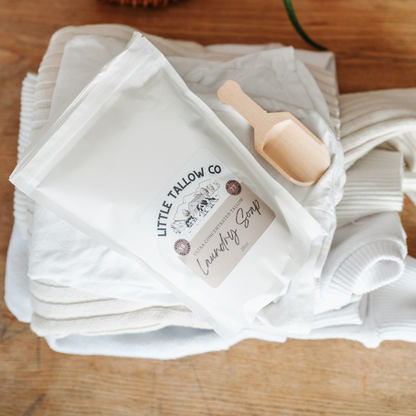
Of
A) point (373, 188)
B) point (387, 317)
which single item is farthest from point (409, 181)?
point (387, 317)

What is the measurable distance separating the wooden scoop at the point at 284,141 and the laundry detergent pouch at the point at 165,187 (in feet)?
0.11

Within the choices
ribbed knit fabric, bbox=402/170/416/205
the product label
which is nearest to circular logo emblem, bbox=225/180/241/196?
the product label

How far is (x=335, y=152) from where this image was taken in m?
0.46

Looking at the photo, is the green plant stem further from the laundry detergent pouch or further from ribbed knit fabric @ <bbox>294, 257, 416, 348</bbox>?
ribbed knit fabric @ <bbox>294, 257, 416, 348</bbox>

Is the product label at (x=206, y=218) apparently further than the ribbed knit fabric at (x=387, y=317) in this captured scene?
No

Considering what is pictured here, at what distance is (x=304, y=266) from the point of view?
0.48m

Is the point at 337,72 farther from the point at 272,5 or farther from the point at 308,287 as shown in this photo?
the point at 308,287

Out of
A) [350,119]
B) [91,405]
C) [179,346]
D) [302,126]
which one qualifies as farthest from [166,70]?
[91,405]

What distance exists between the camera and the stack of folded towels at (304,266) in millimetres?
463

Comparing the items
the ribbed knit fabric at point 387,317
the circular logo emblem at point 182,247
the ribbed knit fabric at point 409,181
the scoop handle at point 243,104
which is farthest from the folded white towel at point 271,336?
the scoop handle at point 243,104

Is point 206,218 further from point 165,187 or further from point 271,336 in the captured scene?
point 271,336

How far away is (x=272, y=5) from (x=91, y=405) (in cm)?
79

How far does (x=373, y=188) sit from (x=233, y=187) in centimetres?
24

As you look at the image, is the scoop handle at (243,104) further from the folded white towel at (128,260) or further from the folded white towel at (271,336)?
the folded white towel at (271,336)
